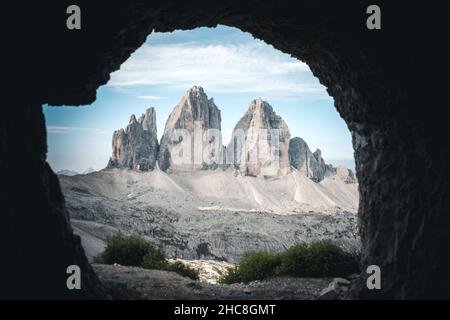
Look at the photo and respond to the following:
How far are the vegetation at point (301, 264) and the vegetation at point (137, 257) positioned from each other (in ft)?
7.16

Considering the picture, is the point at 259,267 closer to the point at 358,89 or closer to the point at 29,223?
the point at 358,89

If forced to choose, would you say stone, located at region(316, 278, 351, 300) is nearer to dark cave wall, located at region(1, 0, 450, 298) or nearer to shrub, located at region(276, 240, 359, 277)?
dark cave wall, located at region(1, 0, 450, 298)

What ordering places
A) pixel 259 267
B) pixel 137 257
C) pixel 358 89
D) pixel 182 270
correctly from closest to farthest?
pixel 358 89, pixel 259 267, pixel 182 270, pixel 137 257

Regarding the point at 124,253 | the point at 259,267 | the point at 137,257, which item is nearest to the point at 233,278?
the point at 259,267

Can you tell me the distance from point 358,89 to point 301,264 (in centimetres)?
995

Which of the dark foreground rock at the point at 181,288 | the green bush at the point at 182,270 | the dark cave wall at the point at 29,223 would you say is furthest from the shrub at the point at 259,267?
the dark cave wall at the point at 29,223

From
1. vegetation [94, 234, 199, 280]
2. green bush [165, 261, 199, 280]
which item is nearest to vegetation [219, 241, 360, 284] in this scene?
green bush [165, 261, 199, 280]

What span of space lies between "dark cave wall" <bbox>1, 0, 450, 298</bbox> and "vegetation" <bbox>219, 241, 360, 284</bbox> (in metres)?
7.54

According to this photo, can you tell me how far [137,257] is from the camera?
21.7 meters

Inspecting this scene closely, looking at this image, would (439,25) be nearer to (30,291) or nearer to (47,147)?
(47,147)

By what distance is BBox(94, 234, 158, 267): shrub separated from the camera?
2133 cm

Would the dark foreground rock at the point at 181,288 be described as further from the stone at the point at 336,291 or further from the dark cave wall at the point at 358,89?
the dark cave wall at the point at 358,89
